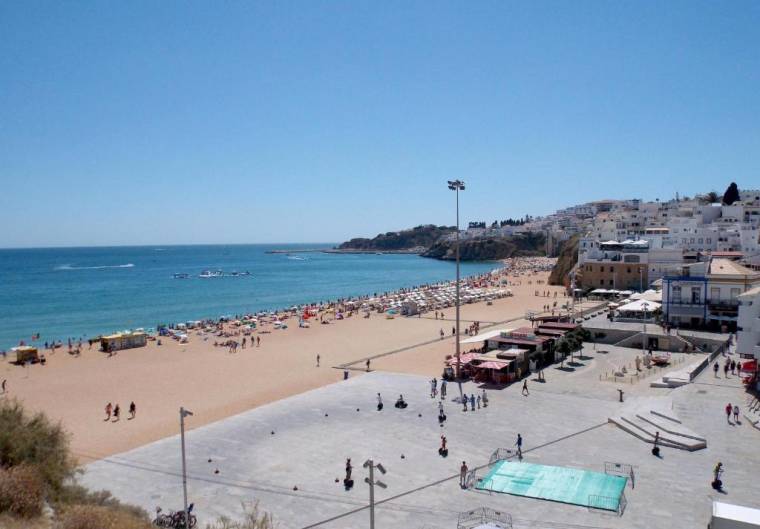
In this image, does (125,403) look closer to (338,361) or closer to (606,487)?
(338,361)

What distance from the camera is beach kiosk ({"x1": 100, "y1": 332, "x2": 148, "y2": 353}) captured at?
36.8 meters

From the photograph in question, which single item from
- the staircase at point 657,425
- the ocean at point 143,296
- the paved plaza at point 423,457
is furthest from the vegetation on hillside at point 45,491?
the ocean at point 143,296

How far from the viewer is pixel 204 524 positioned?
1184 centimetres

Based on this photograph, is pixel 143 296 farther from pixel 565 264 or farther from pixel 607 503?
Result: pixel 607 503

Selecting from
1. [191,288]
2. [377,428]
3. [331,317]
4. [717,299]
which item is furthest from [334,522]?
[191,288]

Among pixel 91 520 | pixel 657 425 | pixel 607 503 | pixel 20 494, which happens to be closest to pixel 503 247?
pixel 657 425

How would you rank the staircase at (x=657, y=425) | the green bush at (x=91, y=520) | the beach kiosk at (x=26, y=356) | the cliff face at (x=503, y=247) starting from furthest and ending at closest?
the cliff face at (x=503, y=247) < the beach kiosk at (x=26, y=356) < the staircase at (x=657, y=425) < the green bush at (x=91, y=520)

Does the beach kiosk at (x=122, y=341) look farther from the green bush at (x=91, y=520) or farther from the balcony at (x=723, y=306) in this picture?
the balcony at (x=723, y=306)

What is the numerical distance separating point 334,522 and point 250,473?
11.6 feet

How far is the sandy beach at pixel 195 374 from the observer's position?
20516mm

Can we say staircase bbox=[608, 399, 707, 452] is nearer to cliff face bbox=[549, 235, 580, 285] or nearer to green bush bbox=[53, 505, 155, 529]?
green bush bbox=[53, 505, 155, 529]

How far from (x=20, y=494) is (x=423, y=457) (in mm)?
9810

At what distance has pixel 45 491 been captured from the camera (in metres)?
9.53

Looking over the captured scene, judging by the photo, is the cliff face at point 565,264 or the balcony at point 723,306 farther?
the cliff face at point 565,264
